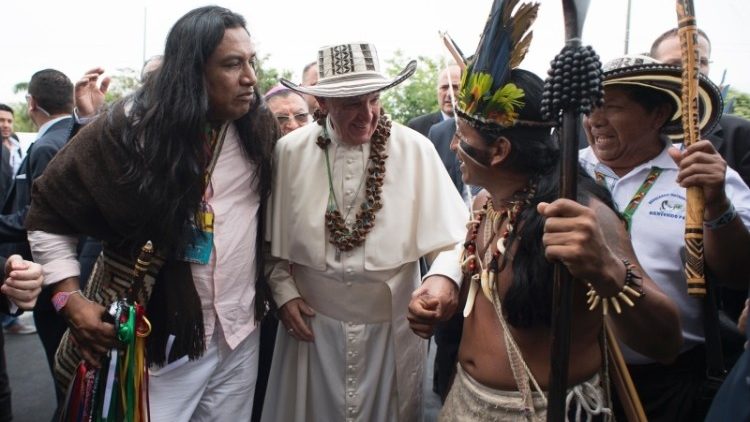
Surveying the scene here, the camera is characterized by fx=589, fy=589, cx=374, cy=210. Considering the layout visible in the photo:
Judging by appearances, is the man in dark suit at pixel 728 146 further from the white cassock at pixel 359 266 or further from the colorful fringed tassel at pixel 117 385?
the colorful fringed tassel at pixel 117 385

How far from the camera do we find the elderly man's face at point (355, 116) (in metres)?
2.59

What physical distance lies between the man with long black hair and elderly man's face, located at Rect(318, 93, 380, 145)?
1.27 ft

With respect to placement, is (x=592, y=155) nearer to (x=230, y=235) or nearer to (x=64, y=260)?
(x=230, y=235)

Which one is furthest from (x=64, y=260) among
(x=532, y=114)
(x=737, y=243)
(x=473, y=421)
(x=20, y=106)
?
(x=20, y=106)

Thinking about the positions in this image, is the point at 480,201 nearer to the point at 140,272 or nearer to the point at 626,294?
the point at 626,294

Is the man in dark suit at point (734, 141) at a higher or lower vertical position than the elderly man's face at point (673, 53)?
lower

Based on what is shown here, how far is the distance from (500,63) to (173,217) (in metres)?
1.35

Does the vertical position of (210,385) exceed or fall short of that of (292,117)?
it falls short

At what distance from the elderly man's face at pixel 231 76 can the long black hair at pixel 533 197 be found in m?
1.05

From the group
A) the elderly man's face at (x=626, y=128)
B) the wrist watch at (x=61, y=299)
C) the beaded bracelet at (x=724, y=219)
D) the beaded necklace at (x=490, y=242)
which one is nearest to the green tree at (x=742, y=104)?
the elderly man's face at (x=626, y=128)

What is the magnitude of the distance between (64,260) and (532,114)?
189 cm

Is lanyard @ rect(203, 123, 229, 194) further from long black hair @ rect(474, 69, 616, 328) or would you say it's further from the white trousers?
long black hair @ rect(474, 69, 616, 328)

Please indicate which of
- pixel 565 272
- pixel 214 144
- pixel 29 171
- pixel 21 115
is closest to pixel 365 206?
pixel 214 144

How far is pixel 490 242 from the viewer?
204cm
